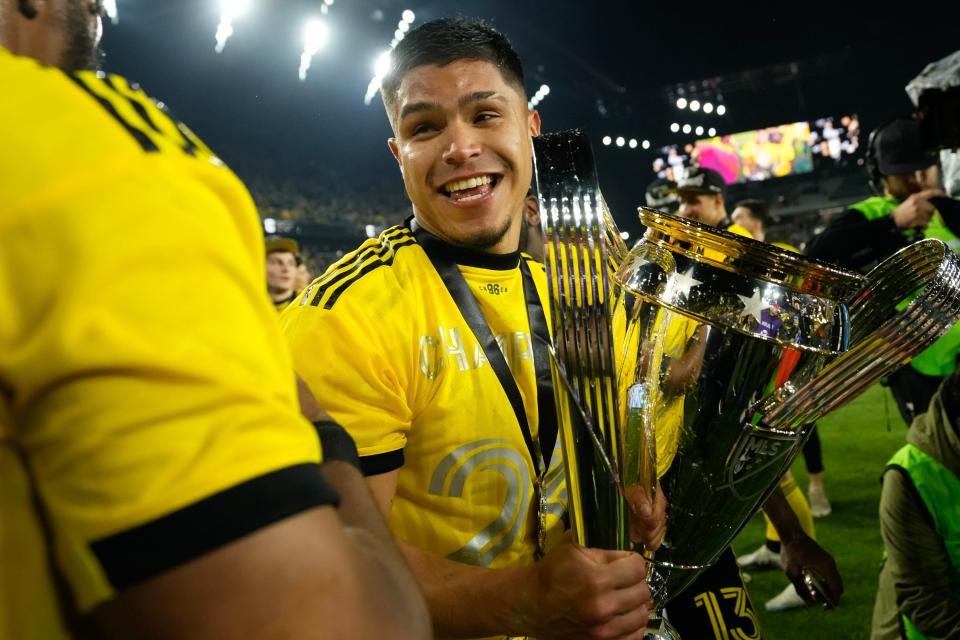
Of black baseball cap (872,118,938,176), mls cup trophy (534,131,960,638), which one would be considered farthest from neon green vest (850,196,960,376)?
mls cup trophy (534,131,960,638)

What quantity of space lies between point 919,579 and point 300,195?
2334 centimetres

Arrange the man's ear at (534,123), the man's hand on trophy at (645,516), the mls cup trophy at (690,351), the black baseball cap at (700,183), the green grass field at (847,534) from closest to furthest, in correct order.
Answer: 1. the mls cup trophy at (690,351)
2. the man's hand on trophy at (645,516)
3. the man's ear at (534,123)
4. the green grass field at (847,534)
5. the black baseball cap at (700,183)

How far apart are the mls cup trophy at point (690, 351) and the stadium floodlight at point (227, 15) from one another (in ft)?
57.1

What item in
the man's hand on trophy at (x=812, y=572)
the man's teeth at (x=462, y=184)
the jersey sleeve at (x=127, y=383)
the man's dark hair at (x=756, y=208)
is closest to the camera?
the jersey sleeve at (x=127, y=383)

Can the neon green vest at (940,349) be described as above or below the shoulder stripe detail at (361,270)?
below

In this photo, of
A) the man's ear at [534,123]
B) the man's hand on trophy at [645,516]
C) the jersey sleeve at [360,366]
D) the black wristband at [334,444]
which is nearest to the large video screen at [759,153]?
the man's ear at [534,123]

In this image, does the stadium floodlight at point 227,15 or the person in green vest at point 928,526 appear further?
the stadium floodlight at point 227,15

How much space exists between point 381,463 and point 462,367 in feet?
0.87

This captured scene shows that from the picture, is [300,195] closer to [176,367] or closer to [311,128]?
[311,128]

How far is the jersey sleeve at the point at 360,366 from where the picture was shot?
1.35 m

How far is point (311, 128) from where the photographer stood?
2389cm

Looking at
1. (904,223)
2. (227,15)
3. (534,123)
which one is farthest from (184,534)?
(227,15)

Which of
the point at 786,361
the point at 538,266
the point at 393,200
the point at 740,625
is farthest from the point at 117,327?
the point at 393,200

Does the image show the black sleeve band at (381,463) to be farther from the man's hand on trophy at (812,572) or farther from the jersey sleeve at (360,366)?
the man's hand on trophy at (812,572)
